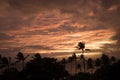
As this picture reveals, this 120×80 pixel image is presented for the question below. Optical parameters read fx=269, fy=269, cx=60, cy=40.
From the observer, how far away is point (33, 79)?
76.6 meters

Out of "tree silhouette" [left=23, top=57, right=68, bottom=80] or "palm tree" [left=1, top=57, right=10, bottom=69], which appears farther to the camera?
"palm tree" [left=1, top=57, right=10, bottom=69]

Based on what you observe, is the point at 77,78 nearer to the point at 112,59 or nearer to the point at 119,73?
the point at 119,73

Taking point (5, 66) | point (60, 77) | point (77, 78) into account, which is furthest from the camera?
point (5, 66)

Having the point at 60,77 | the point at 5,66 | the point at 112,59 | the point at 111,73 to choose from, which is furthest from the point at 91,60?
the point at 111,73

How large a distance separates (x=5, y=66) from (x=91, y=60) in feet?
248

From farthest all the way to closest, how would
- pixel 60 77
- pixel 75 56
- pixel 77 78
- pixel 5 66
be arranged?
1. pixel 75 56
2. pixel 5 66
3. pixel 77 78
4. pixel 60 77

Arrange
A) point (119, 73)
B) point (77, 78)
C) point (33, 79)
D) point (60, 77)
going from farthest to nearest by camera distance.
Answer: point (77, 78) < point (60, 77) < point (33, 79) < point (119, 73)

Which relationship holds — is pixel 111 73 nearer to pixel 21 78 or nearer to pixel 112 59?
pixel 21 78

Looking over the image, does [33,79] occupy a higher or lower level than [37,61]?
lower

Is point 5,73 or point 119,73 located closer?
point 119,73

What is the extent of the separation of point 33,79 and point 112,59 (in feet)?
297

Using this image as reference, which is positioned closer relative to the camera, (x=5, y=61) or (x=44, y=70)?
(x=44, y=70)

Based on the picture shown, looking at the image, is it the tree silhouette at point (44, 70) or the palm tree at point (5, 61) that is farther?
the palm tree at point (5, 61)

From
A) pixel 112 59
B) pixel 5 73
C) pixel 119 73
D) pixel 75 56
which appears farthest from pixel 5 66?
pixel 112 59
